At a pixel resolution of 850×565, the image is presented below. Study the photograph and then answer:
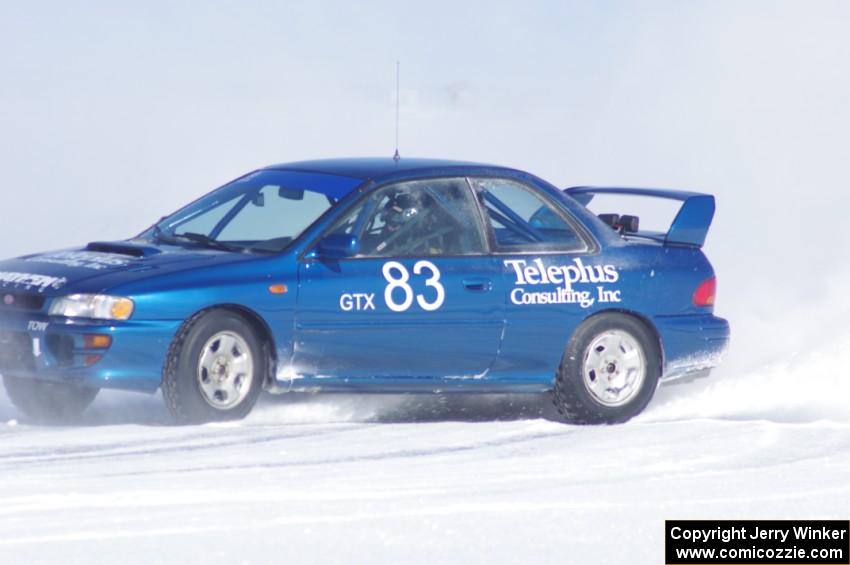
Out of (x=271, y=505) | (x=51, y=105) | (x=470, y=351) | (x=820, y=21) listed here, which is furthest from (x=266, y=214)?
(x=820, y=21)

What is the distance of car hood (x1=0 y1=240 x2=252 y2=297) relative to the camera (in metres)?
9.12

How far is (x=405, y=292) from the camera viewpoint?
31.6 ft

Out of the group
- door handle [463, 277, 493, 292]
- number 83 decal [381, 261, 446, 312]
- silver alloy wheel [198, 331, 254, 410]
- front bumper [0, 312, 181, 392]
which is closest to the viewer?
front bumper [0, 312, 181, 392]

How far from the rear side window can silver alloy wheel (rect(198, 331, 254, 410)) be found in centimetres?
152

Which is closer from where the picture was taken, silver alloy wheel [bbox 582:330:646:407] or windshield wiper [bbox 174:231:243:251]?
windshield wiper [bbox 174:231:243:251]

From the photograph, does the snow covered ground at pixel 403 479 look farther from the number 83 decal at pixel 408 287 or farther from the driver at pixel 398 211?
the driver at pixel 398 211

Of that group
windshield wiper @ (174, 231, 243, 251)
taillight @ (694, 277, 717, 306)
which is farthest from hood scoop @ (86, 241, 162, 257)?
taillight @ (694, 277, 717, 306)

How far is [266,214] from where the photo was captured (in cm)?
1019

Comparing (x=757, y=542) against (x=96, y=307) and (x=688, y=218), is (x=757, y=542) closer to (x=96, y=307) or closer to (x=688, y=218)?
(x=96, y=307)

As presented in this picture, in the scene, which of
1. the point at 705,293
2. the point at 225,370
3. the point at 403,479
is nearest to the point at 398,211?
the point at 225,370

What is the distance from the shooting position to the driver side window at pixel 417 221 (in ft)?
32.0

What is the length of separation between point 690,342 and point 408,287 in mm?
1743

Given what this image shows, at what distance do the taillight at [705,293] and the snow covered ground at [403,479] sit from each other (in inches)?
24.4

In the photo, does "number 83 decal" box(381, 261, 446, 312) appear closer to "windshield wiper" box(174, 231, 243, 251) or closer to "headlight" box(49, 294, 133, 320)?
"windshield wiper" box(174, 231, 243, 251)
